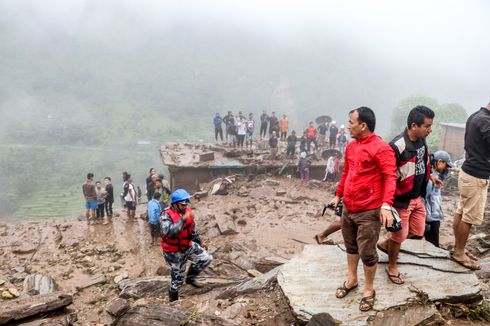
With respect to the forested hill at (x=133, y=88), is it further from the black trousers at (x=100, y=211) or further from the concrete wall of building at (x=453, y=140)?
the concrete wall of building at (x=453, y=140)

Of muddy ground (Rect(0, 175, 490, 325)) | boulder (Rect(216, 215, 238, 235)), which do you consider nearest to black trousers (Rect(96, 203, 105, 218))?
muddy ground (Rect(0, 175, 490, 325))

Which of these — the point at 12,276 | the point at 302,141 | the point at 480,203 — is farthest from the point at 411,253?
the point at 302,141

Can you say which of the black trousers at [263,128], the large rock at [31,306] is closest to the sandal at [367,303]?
the large rock at [31,306]

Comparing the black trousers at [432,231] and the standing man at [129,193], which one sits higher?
the black trousers at [432,231]

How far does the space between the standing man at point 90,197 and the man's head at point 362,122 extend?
9957 millimetres

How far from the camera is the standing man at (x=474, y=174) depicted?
3.53 meters

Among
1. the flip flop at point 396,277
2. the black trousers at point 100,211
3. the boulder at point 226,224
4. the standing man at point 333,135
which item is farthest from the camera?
the standing man at point 333,135

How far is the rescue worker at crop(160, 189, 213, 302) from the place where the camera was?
15.1ft

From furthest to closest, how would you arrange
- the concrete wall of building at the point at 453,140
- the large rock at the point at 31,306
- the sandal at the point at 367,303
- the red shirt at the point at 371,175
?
the concrete wall of building at the point at 453,140 < the large rock at the point at 31,306 < the sandal at the point at 367,303 < the red shirt at the point at 371,175

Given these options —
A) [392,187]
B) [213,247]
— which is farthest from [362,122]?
[213,247]

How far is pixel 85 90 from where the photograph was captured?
54875mm

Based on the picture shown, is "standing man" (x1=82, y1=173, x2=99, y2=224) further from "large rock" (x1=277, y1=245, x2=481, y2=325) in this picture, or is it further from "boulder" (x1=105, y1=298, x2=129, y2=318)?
"large rock" (x1=277, y1=245, x2=481, y2=325)

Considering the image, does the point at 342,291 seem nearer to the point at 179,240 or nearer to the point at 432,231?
the point at 432,231

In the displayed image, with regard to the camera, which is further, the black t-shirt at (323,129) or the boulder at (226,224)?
the black t-shirt at (323,129)
